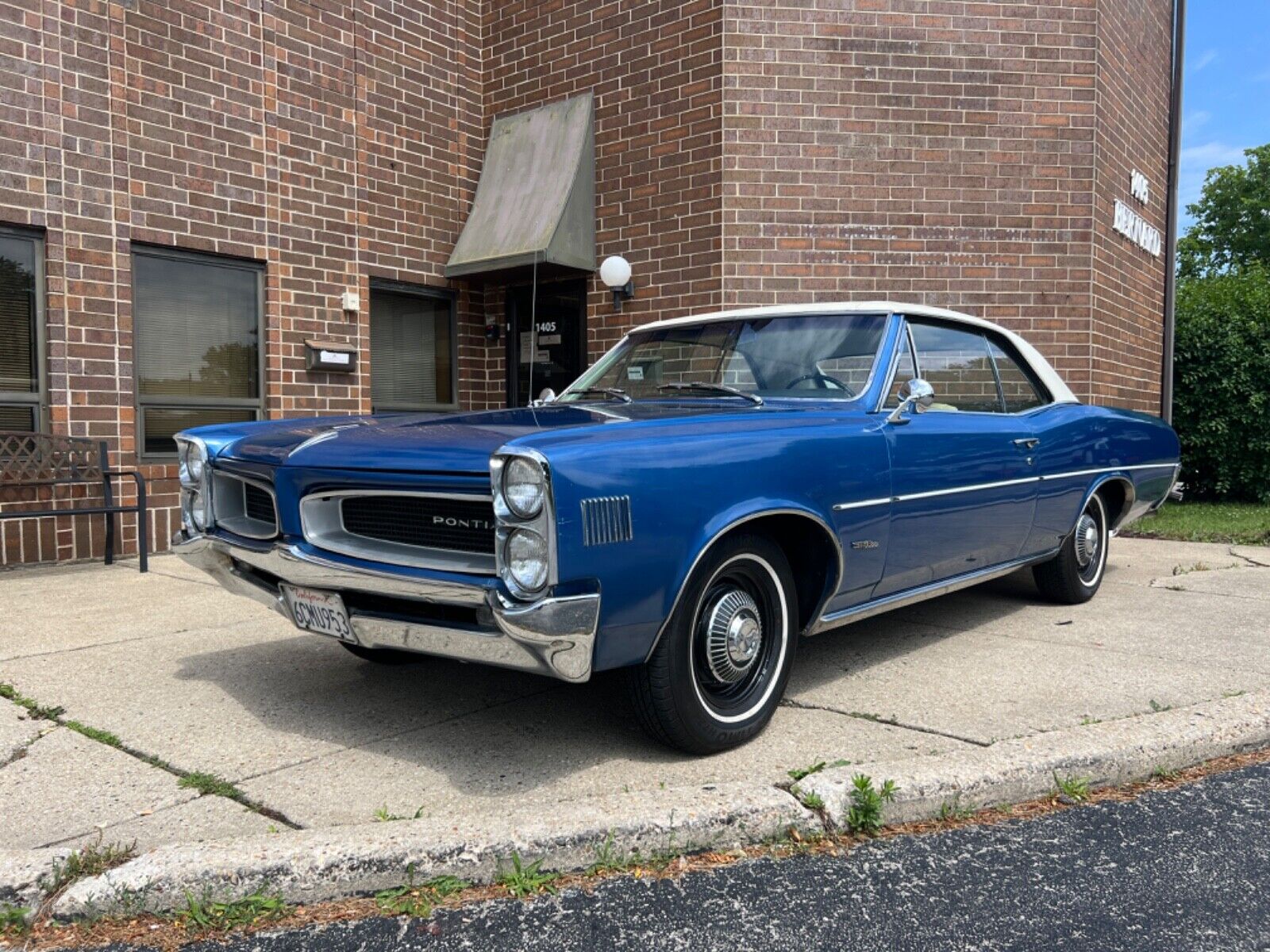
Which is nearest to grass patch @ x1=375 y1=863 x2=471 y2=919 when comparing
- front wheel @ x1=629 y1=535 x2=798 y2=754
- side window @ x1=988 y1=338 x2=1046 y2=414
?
front wheel @ x1=629 y1=535 x2=798 y2=754

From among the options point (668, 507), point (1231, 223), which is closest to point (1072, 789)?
point (668, 507)

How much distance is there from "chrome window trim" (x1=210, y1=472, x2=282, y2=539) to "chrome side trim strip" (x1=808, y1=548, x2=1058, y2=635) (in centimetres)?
190

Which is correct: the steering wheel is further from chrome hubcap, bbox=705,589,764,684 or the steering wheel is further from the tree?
the tree

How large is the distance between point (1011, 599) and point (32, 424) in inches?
262

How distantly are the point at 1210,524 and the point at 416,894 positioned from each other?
9033mm

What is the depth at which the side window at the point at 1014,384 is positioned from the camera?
492cm

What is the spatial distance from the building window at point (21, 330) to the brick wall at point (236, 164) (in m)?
0.10

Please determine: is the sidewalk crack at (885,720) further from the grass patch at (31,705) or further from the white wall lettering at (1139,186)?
the white wall lettering at (1139,186)

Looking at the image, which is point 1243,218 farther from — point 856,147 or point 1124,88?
point 856,147

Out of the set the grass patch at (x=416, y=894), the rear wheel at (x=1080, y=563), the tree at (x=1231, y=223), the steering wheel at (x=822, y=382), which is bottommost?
the grass patch at (x=416, y=894)

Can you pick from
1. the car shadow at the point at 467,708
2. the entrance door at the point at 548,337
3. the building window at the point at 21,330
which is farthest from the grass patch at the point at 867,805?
the entrance door at the point at 548,337

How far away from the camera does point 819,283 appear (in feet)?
28.9

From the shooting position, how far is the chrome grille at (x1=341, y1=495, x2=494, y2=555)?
9.32 ft

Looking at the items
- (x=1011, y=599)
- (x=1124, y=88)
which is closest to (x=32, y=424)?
(x=1011, y=599)
